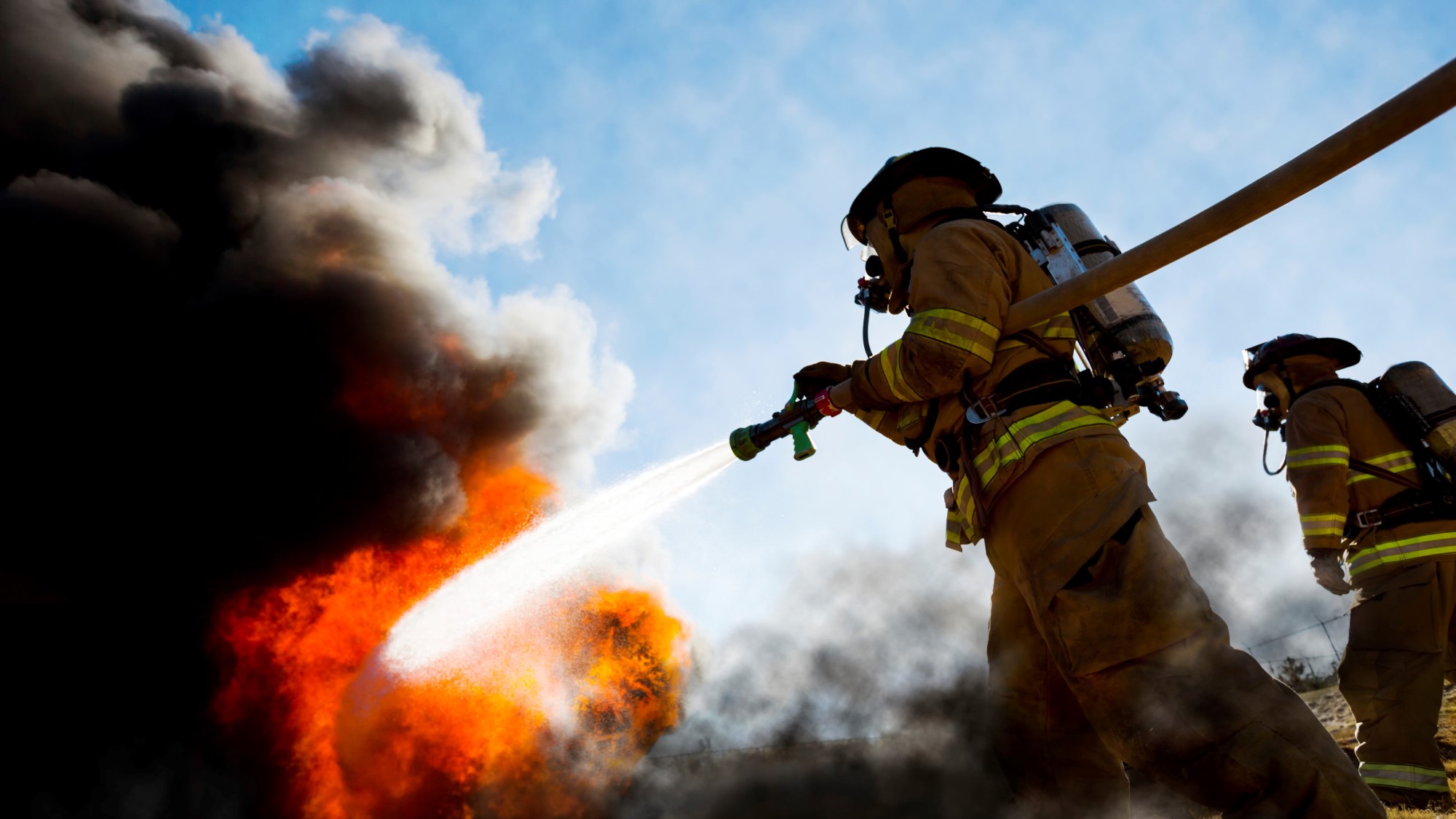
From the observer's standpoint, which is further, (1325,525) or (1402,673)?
(1325,525)

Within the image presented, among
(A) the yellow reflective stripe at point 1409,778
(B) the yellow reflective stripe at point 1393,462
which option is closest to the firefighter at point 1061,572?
(A) the yellow reflective stripe at point 1409,778

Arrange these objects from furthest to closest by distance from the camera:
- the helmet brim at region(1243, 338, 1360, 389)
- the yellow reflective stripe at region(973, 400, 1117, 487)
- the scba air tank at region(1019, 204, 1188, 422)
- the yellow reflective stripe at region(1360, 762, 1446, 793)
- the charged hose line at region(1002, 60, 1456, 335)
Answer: the helmet brim at region(1243, 338, 1360, 389) < the yellow reflective stripe at region(1360, 762, 1446, 793) < the scba air tank at region(1019, 204, 1188, 422) < the yellow reflective stripe at region(973, 400, 1117, 487) < the charged hose line at region(1002, 60, 1456, 335)

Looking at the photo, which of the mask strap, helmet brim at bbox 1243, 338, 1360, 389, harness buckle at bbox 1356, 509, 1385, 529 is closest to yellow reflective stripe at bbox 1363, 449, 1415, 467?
harness buckle at bbox 1356, 509, 1385, 529

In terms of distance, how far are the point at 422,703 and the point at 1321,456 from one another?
43.3 ft

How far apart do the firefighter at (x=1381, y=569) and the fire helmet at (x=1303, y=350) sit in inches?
11.5

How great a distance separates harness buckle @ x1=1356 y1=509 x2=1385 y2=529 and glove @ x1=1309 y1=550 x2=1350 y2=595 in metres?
0.26

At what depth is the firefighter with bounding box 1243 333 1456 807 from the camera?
3.83 m

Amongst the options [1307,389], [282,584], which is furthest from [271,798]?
[1307,389]

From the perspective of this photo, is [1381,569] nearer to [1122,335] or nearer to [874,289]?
[1122,335]

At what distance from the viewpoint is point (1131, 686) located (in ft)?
6.43


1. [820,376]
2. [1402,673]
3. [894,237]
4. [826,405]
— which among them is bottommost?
[1402,673]

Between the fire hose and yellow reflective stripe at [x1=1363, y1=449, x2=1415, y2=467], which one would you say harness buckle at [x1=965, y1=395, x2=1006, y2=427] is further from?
yellow reflective stripe at [x1=1363, y1=449, x2=1415, y2=467]

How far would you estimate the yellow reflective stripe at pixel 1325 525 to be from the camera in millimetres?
4270

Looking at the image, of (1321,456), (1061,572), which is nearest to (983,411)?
(1061,572)
